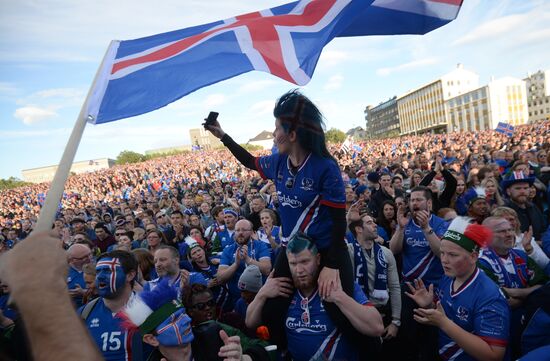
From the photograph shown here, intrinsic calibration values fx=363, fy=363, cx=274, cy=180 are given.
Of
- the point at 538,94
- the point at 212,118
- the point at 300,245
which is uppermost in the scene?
the point at 538,94

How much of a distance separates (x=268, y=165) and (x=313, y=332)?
52.7 inches

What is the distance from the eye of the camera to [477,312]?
2.54m

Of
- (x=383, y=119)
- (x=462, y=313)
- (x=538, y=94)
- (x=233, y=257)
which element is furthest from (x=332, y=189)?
(x=383, y=119)

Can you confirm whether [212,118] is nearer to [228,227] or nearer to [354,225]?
[354,225]

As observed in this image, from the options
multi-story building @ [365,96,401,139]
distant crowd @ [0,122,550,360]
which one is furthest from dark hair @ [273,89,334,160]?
multi-story building @ [365,96,401,139]

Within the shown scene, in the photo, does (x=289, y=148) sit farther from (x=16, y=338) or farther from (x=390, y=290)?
(x=16, y=338)

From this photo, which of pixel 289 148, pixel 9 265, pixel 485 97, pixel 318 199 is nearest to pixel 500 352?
pixel 318 199

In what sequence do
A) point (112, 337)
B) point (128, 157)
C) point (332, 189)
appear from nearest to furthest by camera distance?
point (332, 189) < point (112, 337) < point (128, 157)

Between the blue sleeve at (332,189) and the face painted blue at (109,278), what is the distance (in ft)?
6.14

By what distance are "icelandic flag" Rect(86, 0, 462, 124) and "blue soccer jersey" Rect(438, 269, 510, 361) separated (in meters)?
2.01

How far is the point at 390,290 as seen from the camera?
4.09 m

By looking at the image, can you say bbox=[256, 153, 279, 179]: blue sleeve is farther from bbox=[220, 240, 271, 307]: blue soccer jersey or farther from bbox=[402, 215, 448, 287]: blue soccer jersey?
bbox=[402, 215, 448, 287]: blue soccer jersey

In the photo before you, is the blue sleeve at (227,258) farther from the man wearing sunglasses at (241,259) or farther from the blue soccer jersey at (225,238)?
the blue soccer jersey at (225,238)

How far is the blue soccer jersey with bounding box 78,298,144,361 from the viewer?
274cm
